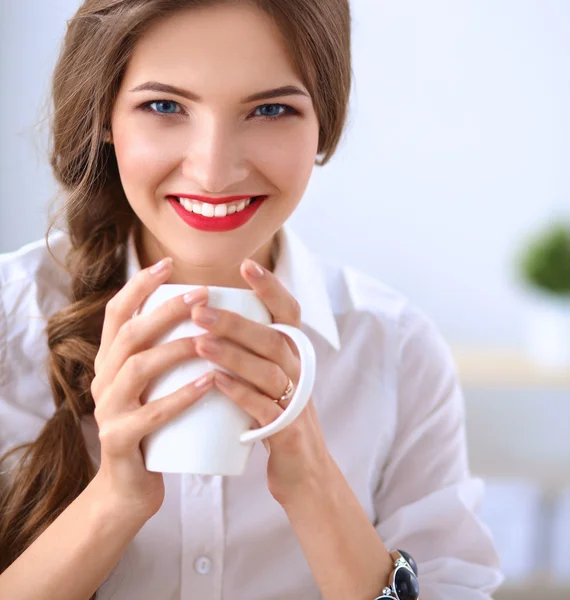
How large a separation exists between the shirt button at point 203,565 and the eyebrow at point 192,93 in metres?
0.58

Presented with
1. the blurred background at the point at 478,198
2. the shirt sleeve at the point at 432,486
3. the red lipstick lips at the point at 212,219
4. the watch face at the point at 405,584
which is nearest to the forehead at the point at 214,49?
the red lipstick lips at the point at 212,219

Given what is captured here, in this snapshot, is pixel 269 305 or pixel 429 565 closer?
pixel 269 305

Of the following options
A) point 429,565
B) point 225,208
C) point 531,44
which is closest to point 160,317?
point 225,208

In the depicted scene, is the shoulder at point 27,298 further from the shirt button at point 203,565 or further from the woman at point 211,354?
the shirt button at point 203,565

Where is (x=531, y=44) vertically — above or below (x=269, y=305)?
above

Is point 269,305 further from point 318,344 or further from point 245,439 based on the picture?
point 318,344

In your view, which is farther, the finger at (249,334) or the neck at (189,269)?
the neck at (189,269)

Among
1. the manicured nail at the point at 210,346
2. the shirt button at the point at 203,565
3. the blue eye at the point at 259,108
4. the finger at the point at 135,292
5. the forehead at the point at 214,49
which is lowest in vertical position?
the shirt button at the point at 203,565

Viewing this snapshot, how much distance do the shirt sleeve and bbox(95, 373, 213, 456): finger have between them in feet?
1.69

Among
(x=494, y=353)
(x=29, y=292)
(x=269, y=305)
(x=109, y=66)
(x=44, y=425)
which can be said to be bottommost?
(x=494, y=353)

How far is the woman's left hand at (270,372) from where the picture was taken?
0.76 metres

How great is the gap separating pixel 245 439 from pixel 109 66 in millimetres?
499

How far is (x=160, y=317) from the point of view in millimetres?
769

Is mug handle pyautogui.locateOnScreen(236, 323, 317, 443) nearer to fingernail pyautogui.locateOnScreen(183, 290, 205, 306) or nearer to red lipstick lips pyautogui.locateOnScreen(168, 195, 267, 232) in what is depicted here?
fingernail pyautogui.locateOnScreen(183, 290, 205, 306)
